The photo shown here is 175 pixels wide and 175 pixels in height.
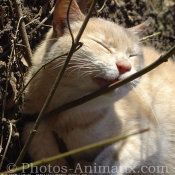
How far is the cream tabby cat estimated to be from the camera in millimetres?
1740

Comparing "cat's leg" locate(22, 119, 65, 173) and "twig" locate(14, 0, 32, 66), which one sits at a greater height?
"twig" locate(14, 0, 32, 66)

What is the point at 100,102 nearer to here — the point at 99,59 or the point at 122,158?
the point at 99,59

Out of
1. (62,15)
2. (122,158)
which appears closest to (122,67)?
(62,15)

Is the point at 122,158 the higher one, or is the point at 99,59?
the point at 99,59

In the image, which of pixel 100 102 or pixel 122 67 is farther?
pixel 100 102

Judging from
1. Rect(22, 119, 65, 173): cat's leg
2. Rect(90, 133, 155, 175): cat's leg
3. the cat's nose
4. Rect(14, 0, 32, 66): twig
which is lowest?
Rect(90, 133, 155, 175): cat's leg

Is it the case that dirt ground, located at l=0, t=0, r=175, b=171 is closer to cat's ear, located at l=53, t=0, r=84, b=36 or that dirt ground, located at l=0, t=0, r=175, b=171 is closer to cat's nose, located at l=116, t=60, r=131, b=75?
cat's ear, located at l=53, t=0, r=84, b=36

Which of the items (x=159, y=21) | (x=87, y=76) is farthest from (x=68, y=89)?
(x=159, y=21)

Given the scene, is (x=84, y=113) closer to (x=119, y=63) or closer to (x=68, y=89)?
(x=68, y=89)

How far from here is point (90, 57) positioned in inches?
68.0

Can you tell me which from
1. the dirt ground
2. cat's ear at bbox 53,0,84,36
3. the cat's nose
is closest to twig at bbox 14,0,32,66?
the dirt ground

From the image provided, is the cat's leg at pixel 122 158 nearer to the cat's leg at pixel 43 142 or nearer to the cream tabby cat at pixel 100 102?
the cream tabby cat at pixel 100 102

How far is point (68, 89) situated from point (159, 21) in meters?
1.93

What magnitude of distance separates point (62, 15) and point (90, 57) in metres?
0.30
